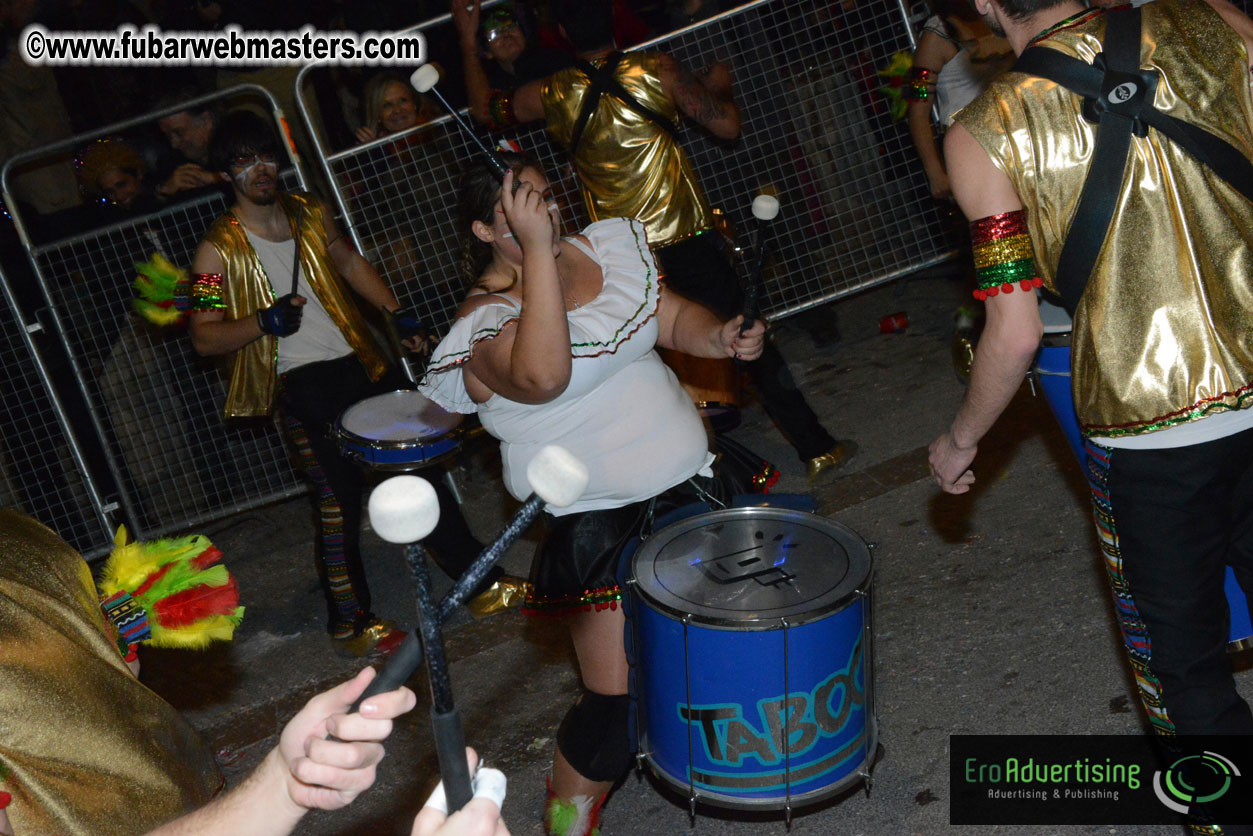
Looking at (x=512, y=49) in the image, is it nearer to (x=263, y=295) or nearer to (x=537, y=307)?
(x=263, y=295)

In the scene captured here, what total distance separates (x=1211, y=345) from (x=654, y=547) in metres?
1.27

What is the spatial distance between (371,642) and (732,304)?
6.74 feet

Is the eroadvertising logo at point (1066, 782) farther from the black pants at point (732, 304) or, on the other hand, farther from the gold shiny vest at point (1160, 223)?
the black pants at point (732, 304)

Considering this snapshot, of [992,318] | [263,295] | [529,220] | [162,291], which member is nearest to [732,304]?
[263,295]

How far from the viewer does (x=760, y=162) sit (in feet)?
20.1

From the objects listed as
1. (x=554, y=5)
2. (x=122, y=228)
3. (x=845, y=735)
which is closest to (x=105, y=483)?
(x=122, y=228)

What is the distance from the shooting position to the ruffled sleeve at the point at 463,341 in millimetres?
2791

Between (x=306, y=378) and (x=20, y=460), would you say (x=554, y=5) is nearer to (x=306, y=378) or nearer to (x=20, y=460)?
(x=306, y=378)

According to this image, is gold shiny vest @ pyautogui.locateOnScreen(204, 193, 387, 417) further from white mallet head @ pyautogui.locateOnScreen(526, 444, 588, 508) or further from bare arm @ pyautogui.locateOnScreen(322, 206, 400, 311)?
white mallet head @ pyautogui.locateOnScreen(526, 444, 588, 508)

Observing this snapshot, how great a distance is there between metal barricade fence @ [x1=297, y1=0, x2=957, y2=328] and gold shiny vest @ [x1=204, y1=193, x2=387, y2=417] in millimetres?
1071

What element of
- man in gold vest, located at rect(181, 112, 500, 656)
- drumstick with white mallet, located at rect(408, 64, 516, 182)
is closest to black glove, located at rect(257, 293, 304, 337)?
man in gold vest, located at rect(181, 112, 500, 656)

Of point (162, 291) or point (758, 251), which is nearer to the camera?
point (758, 251)

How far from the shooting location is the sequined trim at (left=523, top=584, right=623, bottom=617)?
2854 millimetres

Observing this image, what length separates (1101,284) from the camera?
7.62 ft
